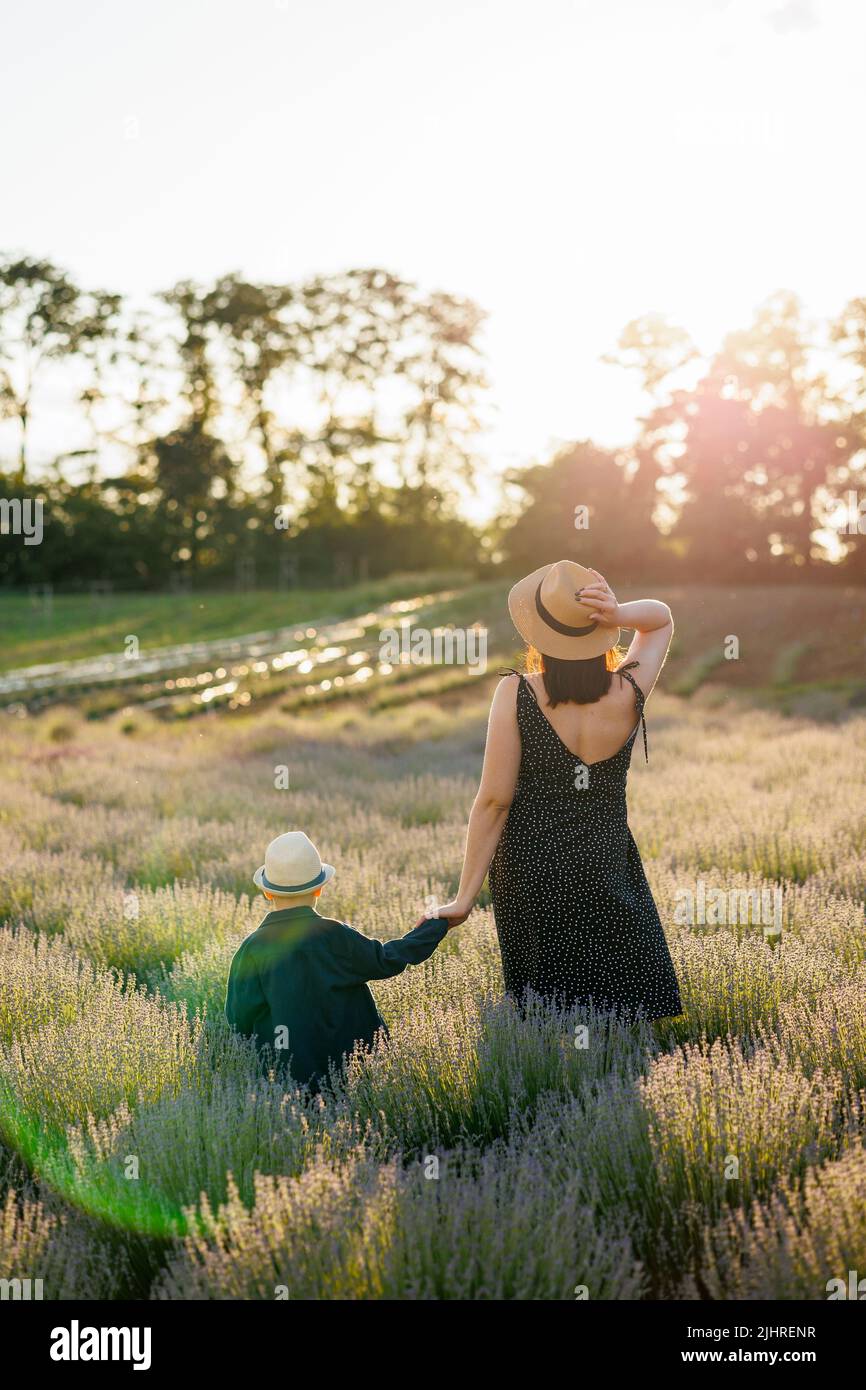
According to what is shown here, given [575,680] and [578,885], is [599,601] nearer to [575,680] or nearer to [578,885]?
[575,680]

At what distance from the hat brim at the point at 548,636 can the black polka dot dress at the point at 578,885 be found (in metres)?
0.15

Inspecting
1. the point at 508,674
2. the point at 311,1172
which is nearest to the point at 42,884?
the point at 508,674

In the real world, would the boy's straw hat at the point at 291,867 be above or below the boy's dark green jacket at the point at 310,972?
above

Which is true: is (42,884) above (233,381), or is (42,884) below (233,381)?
below

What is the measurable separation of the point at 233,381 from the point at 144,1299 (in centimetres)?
4783

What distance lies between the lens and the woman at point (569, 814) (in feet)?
11.4

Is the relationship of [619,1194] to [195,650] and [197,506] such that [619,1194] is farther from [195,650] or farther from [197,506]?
[197,506]

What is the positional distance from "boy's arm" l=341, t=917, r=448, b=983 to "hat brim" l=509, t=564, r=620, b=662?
3.14 feet

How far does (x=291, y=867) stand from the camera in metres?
3.50

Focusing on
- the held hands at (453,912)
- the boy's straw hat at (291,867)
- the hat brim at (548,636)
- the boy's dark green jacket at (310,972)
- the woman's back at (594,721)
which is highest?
the hat brim at (548,636)

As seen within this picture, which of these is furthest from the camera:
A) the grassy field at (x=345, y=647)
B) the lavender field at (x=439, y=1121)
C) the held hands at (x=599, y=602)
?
the grassy field at (x=345, y=647)

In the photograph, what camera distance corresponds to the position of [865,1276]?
7.39 ft

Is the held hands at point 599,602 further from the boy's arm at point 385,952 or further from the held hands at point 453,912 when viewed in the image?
the boy's arm at point 385,952

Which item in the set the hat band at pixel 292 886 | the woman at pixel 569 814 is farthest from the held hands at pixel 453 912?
the hat band at pixel 292 886
